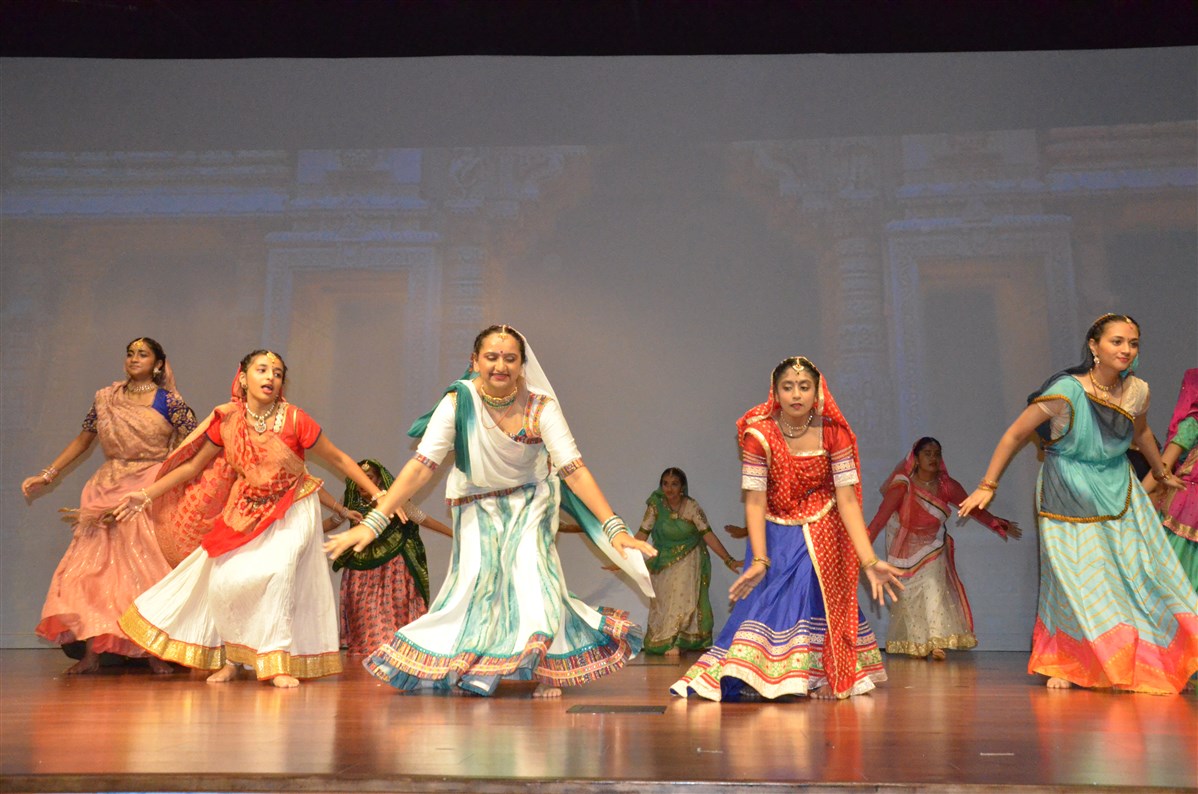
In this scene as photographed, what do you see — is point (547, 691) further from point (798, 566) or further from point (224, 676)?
point (224, 676)

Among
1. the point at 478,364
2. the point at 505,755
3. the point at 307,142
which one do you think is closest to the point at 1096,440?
the point at 478,364

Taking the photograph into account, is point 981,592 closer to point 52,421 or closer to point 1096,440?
point 1096,440

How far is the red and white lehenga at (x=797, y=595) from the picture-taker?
13.4ft

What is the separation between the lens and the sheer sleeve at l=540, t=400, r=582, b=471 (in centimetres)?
432

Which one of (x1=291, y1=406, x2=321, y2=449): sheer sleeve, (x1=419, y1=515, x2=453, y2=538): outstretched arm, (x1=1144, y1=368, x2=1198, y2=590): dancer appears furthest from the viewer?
(x1=419, y1=515, x2=453, y2=538): outstretched arm

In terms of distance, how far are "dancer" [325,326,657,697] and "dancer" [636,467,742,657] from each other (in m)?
2.90

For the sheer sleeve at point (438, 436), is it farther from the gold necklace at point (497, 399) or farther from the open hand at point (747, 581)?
the open hand at point (747, 581)

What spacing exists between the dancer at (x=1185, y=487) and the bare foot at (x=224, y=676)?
4.07m

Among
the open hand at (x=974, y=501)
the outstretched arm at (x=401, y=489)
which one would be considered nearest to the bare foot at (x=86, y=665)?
the outstretched arm at (x=401, y=489)

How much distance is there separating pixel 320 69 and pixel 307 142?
521 mm

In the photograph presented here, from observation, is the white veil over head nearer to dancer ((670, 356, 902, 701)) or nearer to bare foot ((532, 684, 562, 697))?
dancer ((670, 356, 902, 701))

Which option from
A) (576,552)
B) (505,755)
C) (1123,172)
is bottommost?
(505,755)

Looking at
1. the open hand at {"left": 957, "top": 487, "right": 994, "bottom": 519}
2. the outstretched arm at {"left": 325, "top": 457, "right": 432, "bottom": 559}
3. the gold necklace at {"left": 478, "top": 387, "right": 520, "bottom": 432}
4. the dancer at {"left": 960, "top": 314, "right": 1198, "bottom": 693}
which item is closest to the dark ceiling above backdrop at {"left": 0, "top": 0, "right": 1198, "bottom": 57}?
the dancer at {"left": 960, "top": 314, "right": 1198, "bottom": 693}

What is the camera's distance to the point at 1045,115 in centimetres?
771
